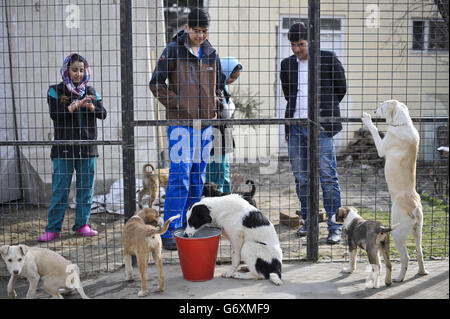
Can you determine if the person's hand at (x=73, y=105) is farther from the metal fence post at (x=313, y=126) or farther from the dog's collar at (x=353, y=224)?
the dog's collar at (x=353, y=224)

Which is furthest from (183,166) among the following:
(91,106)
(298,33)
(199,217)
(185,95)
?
(298,33)

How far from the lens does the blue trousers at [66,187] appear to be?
17.7ft

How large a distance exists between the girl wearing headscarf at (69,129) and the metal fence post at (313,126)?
2340mm

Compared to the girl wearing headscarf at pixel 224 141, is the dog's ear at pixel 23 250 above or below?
below

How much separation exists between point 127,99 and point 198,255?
1586 mm

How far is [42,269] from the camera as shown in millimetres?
3641

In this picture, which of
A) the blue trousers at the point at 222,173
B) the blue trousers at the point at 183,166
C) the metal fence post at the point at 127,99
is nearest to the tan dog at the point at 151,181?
the blue trousers at the point at 222,173

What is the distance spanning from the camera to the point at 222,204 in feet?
13.7

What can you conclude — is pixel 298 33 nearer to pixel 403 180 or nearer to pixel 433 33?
pixel 403 180

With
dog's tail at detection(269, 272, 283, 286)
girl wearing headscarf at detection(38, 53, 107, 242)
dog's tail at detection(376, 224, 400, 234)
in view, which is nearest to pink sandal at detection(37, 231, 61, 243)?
girl wearing headscarf at detection(38, 53, 107, 242)

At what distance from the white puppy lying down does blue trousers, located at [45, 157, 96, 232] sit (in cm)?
165

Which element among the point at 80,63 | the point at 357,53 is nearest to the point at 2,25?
the point at 80,63

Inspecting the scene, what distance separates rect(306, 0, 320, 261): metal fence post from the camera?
444cm

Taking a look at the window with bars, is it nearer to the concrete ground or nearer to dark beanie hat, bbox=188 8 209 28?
dark beanie hat, bbox=188 8 209 28
